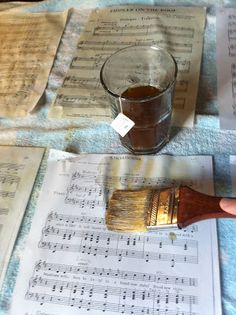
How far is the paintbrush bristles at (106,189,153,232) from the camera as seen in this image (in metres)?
0.55

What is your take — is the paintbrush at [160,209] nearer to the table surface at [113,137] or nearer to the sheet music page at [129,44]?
the table surface at [113,137]

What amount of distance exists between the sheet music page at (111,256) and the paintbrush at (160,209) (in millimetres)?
20

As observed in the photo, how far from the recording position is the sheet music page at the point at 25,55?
30.3 inches

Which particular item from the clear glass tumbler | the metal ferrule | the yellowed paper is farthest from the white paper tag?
the yellowed paper

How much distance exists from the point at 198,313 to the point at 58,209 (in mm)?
229

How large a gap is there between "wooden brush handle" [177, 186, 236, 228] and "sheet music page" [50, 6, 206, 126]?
174 mm

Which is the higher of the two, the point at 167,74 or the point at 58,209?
the point at 167,74

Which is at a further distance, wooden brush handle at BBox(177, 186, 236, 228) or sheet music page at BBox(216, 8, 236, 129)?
sheet music page at BBox(216, 8, 236, 129)

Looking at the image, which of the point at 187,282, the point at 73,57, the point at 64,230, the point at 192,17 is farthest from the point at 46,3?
the point at 187,282

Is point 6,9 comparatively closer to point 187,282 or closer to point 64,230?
point 64,230

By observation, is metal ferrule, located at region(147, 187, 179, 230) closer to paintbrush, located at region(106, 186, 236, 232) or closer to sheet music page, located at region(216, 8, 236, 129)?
paintbrush, located at region(106, 186, 236, 232)

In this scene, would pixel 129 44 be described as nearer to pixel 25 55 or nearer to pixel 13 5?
pixel 25 55

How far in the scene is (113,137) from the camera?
693 millimetres

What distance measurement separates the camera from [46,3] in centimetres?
95
